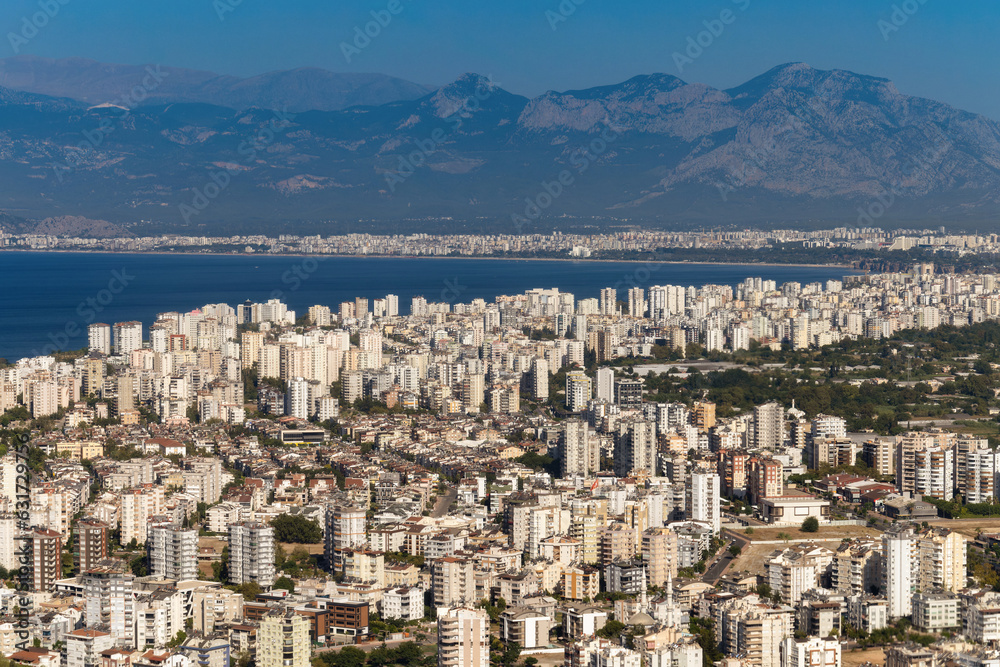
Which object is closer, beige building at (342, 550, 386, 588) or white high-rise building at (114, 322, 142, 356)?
beige building at (342, 550, 386, 588)

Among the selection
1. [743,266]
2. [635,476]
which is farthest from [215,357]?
[743,266]

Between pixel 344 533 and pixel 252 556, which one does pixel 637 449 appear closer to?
pixel 344 533

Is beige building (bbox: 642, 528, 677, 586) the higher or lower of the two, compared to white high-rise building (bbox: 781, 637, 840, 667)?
higher

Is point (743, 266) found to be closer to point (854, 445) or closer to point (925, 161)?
point (925, 161)

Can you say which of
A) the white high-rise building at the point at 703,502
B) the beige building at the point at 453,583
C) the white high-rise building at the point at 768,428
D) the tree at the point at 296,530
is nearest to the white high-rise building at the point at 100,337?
the white high-rise building at the point at 768,428

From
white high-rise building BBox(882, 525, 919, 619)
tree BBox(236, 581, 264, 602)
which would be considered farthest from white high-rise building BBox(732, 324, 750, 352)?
tree BBox(236, 581, 264, 602)

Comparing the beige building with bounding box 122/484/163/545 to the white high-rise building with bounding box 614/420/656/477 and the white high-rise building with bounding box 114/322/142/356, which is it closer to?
the white high-rise building with bounding box 614/420/656/477

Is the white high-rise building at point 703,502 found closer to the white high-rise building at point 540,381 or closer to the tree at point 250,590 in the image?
the tree at point 250,590

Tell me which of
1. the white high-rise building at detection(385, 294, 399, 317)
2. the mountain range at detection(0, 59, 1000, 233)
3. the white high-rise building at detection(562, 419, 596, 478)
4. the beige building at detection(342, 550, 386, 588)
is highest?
the mountain range at detection(0, 59, 1000, 233)
